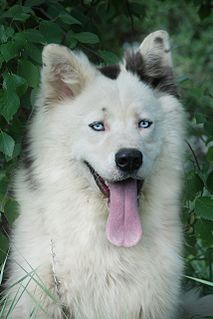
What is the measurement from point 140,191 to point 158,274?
0.55 m

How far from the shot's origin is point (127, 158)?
15.8ft

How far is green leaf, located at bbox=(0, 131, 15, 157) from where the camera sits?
516 centimetres

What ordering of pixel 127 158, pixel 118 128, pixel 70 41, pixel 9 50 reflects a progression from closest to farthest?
pixel 127 158
pixel 118 128
pixel 9 50
pixel 70 41

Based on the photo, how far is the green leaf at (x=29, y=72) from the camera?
17.2 feet

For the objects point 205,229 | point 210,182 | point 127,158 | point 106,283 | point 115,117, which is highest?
point 115,117

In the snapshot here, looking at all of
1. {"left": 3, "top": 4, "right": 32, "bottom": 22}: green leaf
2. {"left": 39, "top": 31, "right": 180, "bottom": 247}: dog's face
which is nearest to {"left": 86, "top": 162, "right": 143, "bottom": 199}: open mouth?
{"left": 39, "top": 31, "right": 180, "bottom": 247}: dog's face

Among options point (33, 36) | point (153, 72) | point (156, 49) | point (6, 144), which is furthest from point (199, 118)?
point (6, 144)

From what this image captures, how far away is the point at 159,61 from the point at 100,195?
99 centimetres

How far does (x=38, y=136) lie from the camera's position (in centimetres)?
529

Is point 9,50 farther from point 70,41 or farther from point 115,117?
point 115,117

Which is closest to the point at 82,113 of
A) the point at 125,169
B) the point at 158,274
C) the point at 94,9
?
the point at 125,169

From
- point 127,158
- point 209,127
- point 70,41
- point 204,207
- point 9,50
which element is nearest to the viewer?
point 127,158

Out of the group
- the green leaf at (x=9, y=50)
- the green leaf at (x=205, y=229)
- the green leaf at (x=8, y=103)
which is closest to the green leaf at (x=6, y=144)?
the green leaf at (x=8, y=103)

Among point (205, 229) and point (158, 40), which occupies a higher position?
point (158, 40)
